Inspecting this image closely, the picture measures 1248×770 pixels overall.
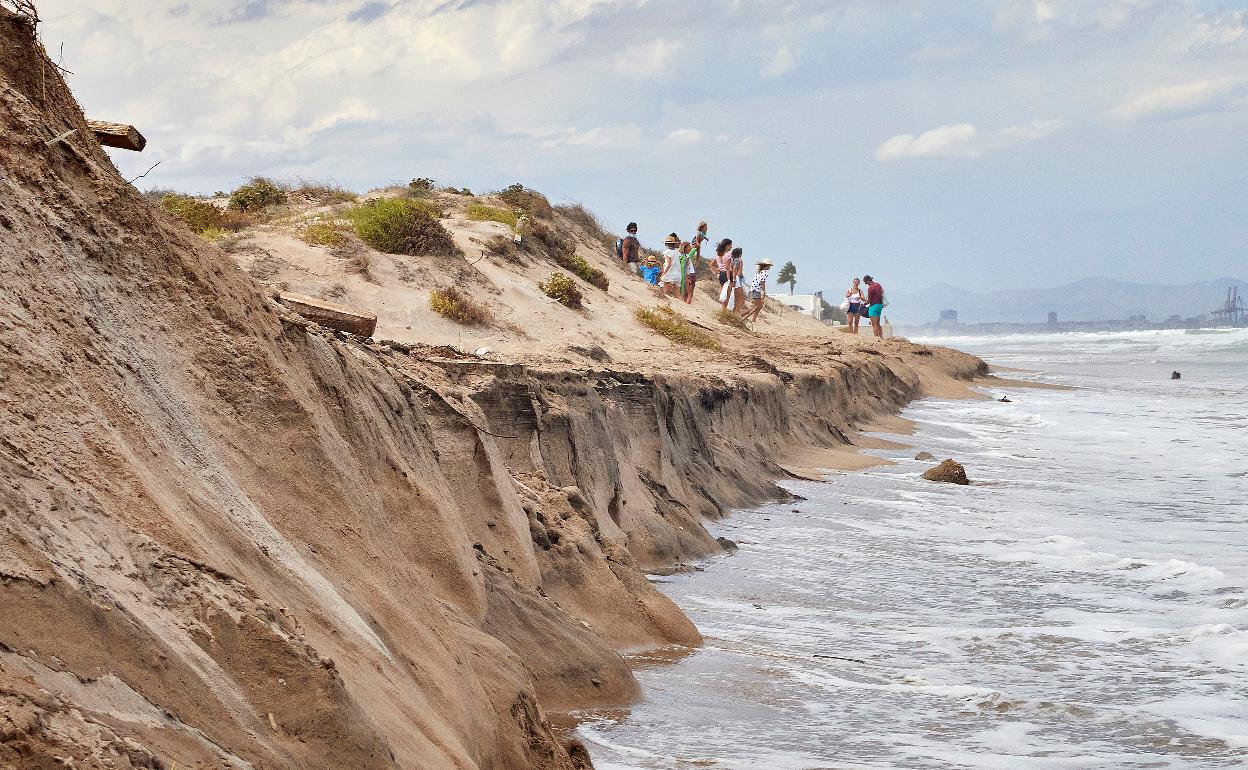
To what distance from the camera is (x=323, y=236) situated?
59.5ft

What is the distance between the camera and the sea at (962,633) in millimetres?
6148

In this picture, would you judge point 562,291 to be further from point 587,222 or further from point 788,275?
point 788,275

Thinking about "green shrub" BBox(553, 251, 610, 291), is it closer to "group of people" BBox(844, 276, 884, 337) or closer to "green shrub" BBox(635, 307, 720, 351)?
"green shrub" BBox(635, 307, 720, 351)

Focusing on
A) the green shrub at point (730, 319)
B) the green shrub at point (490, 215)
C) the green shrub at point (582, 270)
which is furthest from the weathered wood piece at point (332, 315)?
the green shrub at point (730, 319)

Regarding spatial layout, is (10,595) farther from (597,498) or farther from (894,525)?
(894,525)

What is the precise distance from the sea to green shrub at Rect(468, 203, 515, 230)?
37.6ft

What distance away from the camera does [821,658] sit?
7.66 m

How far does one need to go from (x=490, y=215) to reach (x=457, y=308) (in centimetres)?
980

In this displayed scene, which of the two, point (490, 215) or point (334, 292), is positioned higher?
point (490, 215)

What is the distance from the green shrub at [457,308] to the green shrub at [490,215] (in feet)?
26.6

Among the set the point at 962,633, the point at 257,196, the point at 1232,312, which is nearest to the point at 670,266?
the point at 257,196

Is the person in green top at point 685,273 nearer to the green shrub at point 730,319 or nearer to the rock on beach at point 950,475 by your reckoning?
the green shrub at point 730,319

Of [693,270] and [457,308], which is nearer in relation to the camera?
[457,308]

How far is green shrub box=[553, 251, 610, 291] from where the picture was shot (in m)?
25.2
